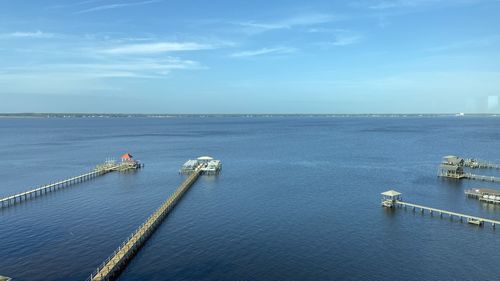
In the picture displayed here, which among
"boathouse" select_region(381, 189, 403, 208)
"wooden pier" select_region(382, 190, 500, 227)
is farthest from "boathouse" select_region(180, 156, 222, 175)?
"boathouse" select_region(381, 189, 403, 208)

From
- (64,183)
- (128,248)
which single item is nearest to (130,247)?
(128,248)

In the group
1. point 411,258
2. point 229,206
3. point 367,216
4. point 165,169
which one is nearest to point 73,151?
point 165,169

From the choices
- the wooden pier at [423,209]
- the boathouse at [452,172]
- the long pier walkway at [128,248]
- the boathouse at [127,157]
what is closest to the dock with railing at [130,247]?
the long pier walkway at [128,248]

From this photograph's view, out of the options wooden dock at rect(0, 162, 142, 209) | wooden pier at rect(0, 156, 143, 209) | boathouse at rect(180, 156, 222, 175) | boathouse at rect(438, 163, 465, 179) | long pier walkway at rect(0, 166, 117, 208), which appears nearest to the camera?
long pier walkway at rect(0, 166, 117, 208)

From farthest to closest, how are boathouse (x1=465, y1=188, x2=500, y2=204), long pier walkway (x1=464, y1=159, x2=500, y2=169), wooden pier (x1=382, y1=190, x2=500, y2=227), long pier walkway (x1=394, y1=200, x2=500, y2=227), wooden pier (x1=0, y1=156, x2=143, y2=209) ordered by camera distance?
long pier walkway (x1=464, y1=159, x2=500, y2=169)
wooden pier (x1=0, y1=156, x2=143, y2=209)
boathouse (x1=465, y1=188, x2=500, y2=204)
wooden pier (x1=382, y1=190, x2=500, y2=227)
long pier walkway (x1=394, y1=200, x2=500, y2=227)

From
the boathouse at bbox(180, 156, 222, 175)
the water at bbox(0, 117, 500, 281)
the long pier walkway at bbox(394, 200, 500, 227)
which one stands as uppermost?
the boathouse at bbox(180, 156, 222, 175)

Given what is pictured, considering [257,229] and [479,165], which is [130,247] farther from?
[479,165]

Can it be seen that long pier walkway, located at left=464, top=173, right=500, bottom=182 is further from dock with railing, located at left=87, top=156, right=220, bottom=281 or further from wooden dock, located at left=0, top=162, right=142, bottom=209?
wooden dock, located at left=0, top=162, right=142, bottom=209

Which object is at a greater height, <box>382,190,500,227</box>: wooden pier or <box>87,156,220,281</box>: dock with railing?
<box>382,190,500,227</box>: wooden pier
